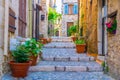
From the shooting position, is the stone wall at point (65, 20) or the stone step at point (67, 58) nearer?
the stone step at point (67, 58)

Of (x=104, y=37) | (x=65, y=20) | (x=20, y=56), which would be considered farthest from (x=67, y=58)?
(x=65, y=20)

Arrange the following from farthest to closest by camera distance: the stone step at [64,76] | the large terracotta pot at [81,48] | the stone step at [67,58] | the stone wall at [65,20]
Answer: the stone wall at [65,20] < the large terracotta pot at [81,48] < the stone step at [67,58] < the stone step at [64,76]

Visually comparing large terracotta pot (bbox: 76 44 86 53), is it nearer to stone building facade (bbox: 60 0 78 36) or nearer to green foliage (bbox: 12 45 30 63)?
green foliage (bbox: 12 45 30 63)

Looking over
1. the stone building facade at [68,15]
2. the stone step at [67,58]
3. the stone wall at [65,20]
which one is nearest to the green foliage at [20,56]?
the stone step at [67,58]

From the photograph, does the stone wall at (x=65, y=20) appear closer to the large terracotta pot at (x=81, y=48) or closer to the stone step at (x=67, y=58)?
the large terracotta pot at (x=81, y=48)

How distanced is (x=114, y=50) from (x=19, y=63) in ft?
7.09

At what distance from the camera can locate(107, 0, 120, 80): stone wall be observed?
5.68m

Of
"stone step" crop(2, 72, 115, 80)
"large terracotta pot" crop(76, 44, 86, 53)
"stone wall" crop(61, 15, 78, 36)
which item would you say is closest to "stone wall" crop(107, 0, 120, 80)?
"stone step" crop(2, 72, 115, 80)

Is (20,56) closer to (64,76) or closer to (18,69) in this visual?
(18,69)

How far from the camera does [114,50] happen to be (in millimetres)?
6051

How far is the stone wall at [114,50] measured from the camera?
5.68 m

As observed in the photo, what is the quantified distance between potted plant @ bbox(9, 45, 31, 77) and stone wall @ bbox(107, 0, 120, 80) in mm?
1934

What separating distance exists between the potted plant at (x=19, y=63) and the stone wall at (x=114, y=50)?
6.34ft

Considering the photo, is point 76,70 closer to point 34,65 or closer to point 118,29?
point 34,65
